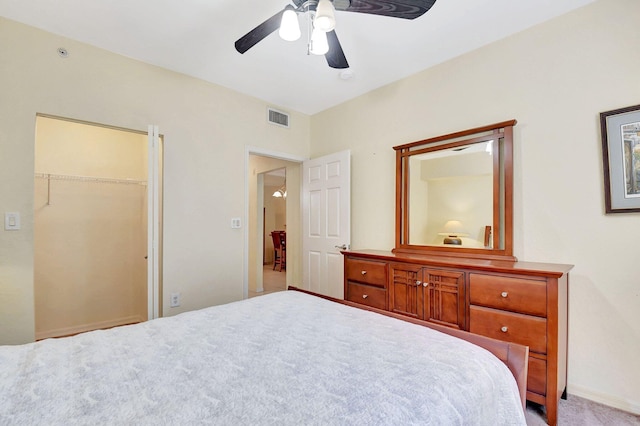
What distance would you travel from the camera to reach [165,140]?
2875 millimetres

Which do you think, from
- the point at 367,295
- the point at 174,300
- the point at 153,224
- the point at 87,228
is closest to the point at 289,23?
the point at 153,224

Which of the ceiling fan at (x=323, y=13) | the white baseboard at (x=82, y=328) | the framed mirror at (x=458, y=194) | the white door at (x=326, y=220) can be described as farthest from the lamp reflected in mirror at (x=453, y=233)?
the white baseboard at (x=82, y=328)

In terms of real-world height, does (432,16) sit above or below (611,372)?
above

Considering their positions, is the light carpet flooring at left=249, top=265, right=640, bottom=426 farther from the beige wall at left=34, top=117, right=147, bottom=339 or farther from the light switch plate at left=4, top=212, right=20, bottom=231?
the beige wall at left=34, top=117, right=147, bottom=339

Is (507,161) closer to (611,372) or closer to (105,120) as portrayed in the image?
(611,372)

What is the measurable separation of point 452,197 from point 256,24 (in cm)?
210

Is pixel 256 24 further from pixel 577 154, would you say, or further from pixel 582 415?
pixel 582 415

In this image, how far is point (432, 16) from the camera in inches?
84.8

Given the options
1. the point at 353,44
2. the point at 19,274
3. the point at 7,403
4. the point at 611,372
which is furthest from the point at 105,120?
the point at 611,372

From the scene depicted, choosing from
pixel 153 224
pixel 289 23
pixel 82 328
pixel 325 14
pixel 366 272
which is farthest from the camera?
pixel 82 328

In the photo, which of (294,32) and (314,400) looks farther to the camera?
(294,32)

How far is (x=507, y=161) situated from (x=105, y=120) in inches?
130

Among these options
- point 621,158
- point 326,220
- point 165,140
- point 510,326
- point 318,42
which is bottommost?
point 510,326

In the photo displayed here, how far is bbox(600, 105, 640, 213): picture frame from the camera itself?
6.14ft
